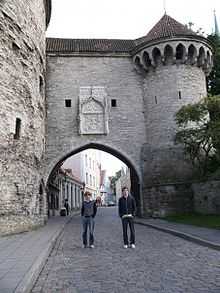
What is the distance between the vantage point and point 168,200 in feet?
55.8

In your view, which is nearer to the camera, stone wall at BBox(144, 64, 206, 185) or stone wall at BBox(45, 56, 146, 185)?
stone wall at BBox(144, 64, 206, 185)

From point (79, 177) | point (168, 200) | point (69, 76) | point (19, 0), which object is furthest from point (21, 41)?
point (79, 177)

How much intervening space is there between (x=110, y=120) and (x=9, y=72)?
26.1 ft

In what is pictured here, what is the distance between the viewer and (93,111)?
62.7 feet

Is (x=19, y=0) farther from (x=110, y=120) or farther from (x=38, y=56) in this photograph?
(x=110, y=120)

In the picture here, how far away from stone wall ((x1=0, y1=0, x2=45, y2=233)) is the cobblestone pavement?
4513mm

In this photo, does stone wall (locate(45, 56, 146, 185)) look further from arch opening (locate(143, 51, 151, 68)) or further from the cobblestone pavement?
the cobblestone pavement

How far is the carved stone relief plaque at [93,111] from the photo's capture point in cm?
1881

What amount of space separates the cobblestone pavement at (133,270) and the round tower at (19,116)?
175 inches

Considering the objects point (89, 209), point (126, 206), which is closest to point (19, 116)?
point (89, 209)

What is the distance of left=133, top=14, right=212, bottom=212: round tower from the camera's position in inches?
A: 703

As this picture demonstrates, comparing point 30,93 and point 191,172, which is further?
point 191,172

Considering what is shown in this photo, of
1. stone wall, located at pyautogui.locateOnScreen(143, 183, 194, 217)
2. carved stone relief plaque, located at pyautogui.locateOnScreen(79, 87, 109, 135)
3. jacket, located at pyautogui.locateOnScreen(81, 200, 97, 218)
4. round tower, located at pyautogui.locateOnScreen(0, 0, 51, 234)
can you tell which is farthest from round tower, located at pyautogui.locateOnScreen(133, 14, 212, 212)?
jacket, located at pyautogui.locateOnScreen(81, 200, 97, 218)

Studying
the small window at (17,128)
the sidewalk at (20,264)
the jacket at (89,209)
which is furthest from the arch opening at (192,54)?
the sidewalk at (20,264)
